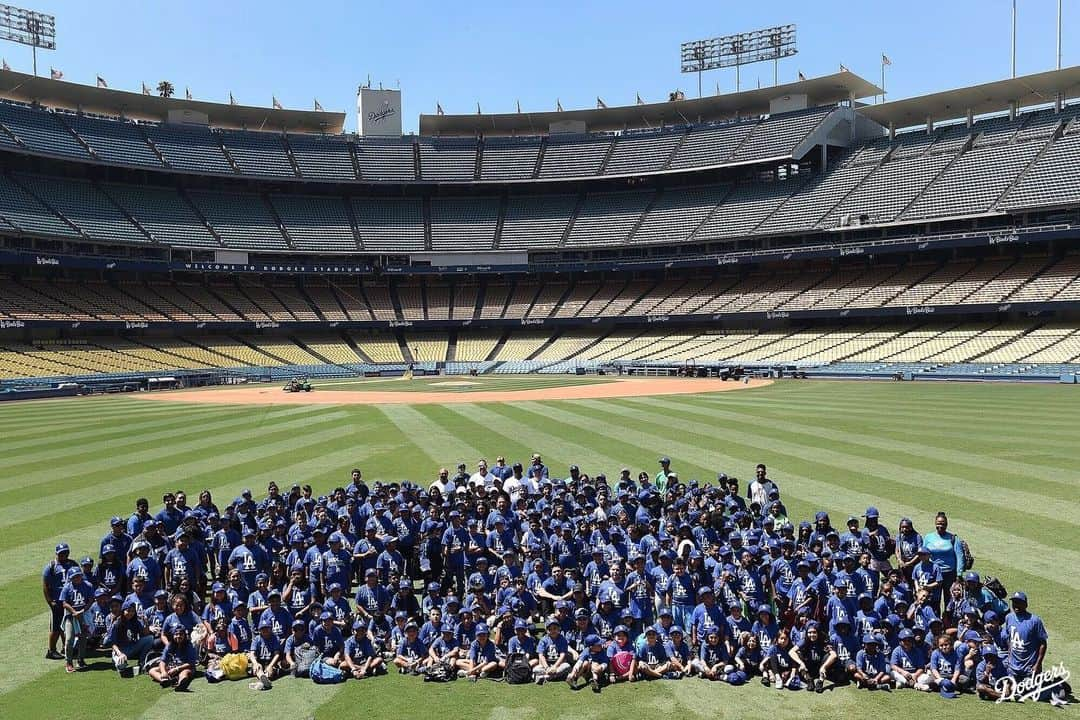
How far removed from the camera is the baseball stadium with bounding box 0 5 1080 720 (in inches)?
404

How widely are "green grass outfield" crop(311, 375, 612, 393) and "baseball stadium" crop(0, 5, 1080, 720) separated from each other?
43.0 inches

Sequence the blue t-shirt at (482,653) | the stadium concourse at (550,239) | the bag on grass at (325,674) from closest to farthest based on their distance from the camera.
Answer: the bag on grass at (325,674)
the blue t-shirt at (482,653)
the stadium concourse at (550,239)

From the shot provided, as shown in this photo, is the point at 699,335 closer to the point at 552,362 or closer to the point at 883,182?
the point at 552,362

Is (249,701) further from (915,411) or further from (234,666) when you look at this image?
(915,411)

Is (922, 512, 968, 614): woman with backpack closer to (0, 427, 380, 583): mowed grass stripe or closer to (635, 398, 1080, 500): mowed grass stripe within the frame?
(635, 398, 1080, 500): mowed grass stripe

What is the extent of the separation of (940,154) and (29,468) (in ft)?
258

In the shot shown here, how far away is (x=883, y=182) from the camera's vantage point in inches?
2972

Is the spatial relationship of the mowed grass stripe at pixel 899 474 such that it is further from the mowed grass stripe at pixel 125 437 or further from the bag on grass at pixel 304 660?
the mowed grass stripe at pixel 125 437

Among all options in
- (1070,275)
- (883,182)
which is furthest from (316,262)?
(1070,275)

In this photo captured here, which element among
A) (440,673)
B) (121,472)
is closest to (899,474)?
(440,673)

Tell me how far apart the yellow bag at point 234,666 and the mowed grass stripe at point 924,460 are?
16313 millimetres

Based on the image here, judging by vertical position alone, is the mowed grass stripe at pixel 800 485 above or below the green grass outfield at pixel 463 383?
below

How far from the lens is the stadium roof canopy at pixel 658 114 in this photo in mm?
85688

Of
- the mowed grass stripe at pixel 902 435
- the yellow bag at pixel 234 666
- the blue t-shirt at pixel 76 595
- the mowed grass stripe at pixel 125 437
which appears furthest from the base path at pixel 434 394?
the yellow bag at pixel 234 666
